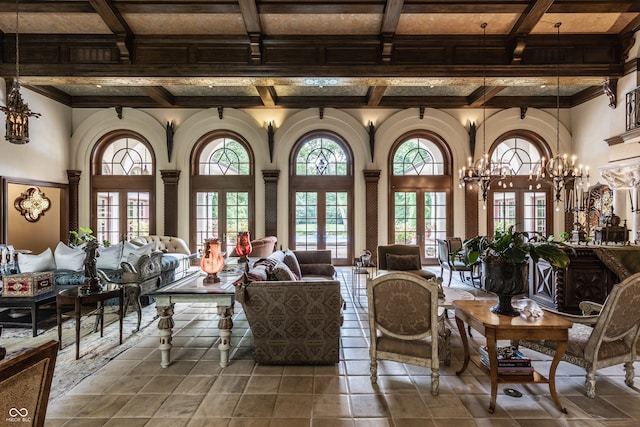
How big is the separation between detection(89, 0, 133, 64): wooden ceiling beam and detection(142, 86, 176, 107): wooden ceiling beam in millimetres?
1713

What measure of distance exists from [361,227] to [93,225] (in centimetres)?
719

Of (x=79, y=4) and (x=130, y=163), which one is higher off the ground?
(x=79, y=4)

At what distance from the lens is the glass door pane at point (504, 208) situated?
8.85 metres

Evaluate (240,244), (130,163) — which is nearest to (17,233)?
(130,163)

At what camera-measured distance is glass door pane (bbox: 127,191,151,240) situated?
8875mm

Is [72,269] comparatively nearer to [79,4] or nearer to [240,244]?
[240,244]

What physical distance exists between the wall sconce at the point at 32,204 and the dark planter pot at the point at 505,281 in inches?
370

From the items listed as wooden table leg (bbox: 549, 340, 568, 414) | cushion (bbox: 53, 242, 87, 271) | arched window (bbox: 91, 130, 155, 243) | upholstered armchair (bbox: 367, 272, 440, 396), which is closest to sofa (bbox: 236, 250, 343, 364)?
upholstered armchair (bbox: 367, 272, 440, 396)

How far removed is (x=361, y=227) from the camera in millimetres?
8742

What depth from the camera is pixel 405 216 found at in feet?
29.3

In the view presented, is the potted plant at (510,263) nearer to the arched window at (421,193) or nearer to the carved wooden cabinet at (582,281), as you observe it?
the carved wooden cabinet at (582,281)

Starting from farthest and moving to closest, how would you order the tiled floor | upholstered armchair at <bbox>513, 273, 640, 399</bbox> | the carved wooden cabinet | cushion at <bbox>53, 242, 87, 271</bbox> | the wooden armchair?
cushion at <bbox>53, 242, 87, 271</bbox>
the carved wooden cabinet
upholstered armchair at <bbox>513, 273, 640, 399</bbox>
the tiled floor
the wooden armchair

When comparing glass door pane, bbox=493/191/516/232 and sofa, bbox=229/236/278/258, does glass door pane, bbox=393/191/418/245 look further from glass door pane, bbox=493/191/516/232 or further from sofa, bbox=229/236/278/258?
sofa, bbox=229/236/278/258

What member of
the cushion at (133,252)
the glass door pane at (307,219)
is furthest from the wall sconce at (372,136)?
the cushion at (133,252)
